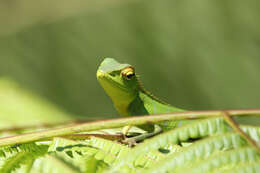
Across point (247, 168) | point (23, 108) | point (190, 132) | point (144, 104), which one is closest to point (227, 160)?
point (247, 168)

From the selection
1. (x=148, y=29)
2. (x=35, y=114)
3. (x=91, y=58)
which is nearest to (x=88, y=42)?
(x=91, y=58)

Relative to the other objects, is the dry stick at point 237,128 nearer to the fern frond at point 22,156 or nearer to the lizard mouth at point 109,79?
the fern frond at point 22,156

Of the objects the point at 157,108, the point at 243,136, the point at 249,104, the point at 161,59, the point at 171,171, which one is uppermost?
the point at 161,59

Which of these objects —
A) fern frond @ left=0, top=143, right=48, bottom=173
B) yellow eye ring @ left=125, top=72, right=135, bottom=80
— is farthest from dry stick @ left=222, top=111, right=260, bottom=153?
yellow eye ring @ left=125, top=72, right=135, bottom=80

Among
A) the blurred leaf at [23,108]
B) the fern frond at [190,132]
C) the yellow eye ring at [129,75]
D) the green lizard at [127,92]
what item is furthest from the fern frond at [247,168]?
the blurred leaf at [23,108]

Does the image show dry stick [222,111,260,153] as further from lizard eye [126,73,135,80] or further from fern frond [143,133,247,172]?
lizard eye [126,73,135,80]

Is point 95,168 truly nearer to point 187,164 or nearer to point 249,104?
point 187,164
